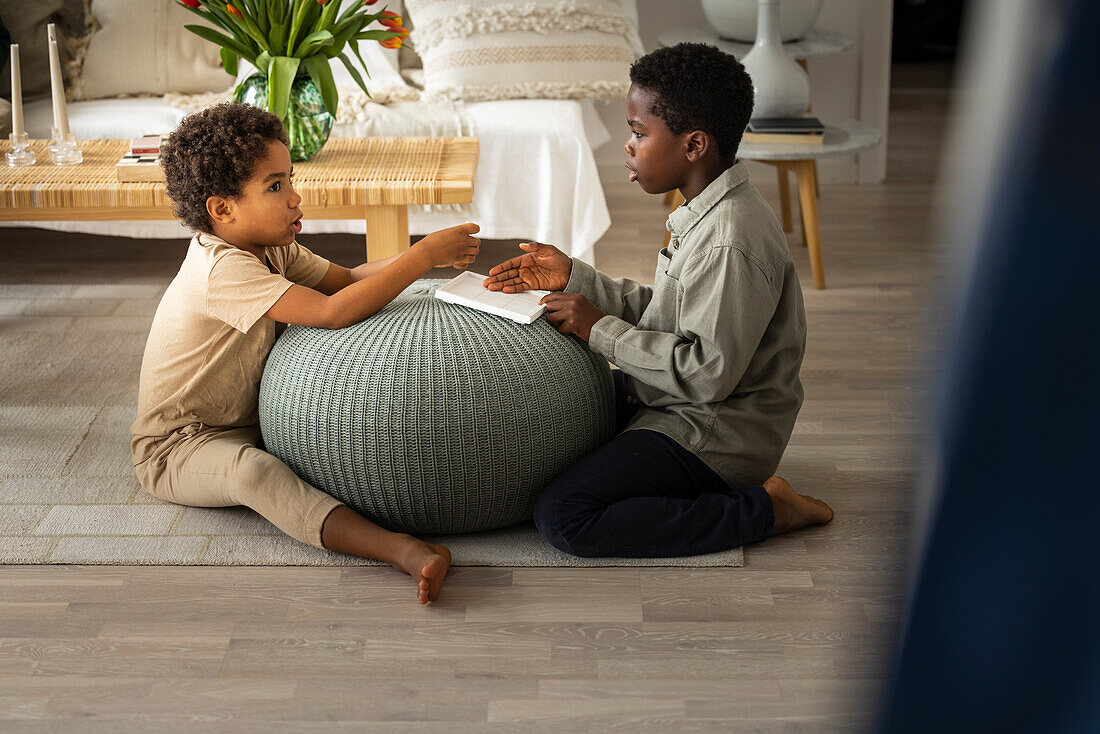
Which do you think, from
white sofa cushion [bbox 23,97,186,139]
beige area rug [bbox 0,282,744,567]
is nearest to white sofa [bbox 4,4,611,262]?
white sofa cushion [bbox 23,97,186,139]

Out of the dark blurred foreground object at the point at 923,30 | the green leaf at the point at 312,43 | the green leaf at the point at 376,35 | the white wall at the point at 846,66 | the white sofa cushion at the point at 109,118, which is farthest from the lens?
the dark blurred foreground object at the point at 923,30

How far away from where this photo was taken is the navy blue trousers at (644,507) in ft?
5.06

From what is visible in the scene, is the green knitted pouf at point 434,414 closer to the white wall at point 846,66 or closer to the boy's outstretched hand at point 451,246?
the boy's outstretched hand at point 451,246

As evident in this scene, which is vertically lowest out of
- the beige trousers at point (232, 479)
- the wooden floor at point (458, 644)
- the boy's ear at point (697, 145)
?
the wooden floor at point (458, 644)

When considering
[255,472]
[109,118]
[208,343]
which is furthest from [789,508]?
[109,118]

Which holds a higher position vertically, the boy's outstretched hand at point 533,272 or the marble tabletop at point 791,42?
the marble tabletop at point 791,42

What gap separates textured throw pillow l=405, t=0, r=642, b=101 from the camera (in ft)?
10.0

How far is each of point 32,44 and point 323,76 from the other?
131cm

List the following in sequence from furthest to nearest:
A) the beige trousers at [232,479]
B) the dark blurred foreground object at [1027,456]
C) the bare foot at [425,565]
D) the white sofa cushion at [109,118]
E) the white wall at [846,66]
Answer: the white wall at [846,66]
the white sofa cushion at [109,118]
the beige trousers at [232,479]
the bare foot at [425,565]
the dark blurred foreground object at [1027,456]

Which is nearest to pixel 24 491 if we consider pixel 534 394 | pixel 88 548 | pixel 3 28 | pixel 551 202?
pixel 88 548

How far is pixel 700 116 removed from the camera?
60.0 inches

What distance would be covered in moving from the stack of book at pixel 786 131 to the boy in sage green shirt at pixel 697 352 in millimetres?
1266

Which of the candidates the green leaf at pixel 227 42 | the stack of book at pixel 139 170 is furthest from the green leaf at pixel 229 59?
the stack of book at pixel 139 170

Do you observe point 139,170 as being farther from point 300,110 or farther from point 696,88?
point 696,88
